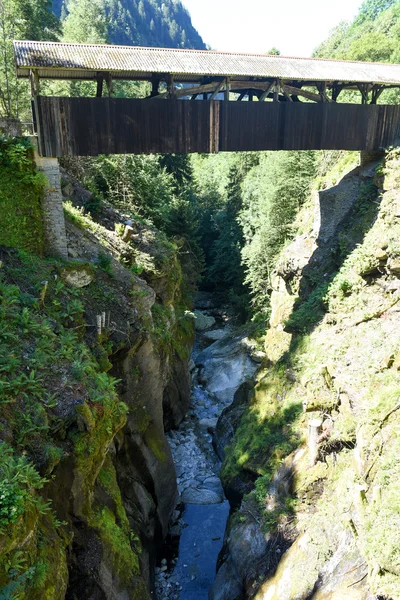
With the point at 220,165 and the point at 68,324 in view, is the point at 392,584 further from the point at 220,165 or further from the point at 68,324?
the point at 220,165

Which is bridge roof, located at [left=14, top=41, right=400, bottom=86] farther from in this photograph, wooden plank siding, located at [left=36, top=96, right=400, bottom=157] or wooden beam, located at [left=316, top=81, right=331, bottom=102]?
wooden plank siding, located at [left=36, top=96, right=400, bottom=157]

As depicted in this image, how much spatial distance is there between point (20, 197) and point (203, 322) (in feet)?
59.6

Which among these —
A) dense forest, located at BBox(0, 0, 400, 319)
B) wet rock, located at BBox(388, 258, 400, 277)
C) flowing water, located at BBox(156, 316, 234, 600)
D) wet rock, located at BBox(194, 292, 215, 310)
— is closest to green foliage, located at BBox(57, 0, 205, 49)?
dense forest, located at BBox(0, 0, 400, 319)

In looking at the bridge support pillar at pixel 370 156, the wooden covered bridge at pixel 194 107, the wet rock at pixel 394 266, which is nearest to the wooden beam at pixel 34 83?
the wooden covered bridge at pixel 194 107

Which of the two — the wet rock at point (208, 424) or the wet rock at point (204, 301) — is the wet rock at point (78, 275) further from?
the wet rock at point (204, 301)

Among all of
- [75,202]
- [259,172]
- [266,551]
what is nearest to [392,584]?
[266,551]

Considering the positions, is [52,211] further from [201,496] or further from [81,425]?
[201,496]

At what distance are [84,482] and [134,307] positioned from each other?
5451 millimetres

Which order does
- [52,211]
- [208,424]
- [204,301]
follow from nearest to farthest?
[52,211] → [208,424] → [204,301]

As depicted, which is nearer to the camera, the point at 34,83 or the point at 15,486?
the point at 15,486

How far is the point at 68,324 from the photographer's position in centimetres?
1030

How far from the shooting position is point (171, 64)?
13.0 meters

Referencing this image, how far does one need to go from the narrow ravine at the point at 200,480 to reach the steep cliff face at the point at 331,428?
144 centimetres

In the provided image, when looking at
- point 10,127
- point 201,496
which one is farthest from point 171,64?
point 201,496
